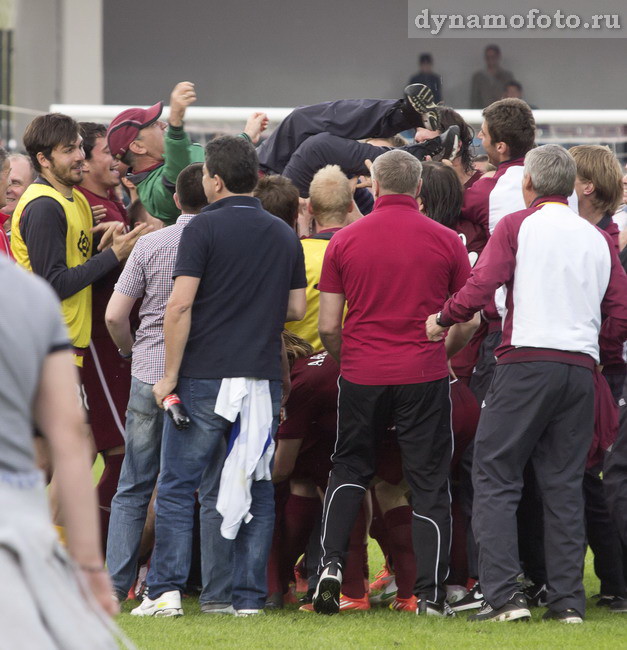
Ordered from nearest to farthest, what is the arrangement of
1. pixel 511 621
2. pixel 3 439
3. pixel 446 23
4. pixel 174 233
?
pixel 3 439 < pixel 511 621 < pixel 174 233 < pixel 446 23

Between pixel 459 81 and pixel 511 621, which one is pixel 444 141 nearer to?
pixel 511 621

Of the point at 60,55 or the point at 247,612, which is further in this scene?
the point at 60,55

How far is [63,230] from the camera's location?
5.58 metres

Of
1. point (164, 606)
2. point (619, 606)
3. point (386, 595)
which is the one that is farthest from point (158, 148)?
point (619, 606)

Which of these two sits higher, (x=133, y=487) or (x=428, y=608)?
(x=133, y=487)

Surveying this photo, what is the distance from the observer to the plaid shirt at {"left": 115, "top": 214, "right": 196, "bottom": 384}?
5.25 m

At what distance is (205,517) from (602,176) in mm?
2405

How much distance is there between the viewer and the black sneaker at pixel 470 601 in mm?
5359

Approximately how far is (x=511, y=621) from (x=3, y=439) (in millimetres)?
3084

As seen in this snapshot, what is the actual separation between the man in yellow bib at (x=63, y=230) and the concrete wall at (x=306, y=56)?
1517 centimetres

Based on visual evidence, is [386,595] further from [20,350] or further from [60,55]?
[60,55]

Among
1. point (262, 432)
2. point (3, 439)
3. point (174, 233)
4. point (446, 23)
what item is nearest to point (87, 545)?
point (3, 439)

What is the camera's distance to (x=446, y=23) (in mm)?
19703

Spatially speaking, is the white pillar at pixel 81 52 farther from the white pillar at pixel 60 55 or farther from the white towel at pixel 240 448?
the white towel at pixel 240 448
